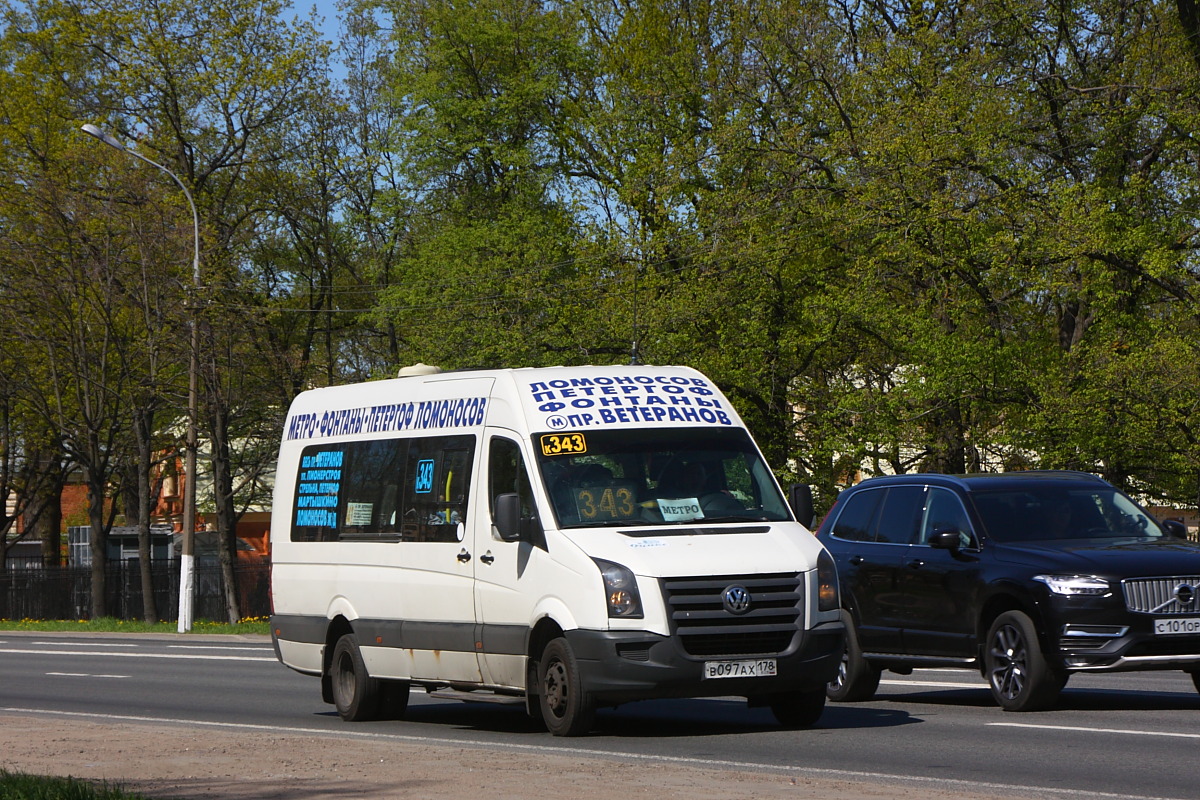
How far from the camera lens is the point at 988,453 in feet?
115

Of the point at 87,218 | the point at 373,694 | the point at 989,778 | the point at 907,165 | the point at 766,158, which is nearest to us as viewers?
the point at 989,778

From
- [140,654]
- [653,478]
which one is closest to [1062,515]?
[653,478]

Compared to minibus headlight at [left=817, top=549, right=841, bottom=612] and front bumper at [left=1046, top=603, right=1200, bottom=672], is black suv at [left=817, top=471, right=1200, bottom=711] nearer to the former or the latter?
front bumper at [left=1046, top=603, right=1200, bottom=672]

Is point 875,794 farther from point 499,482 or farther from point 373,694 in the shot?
point 373,694

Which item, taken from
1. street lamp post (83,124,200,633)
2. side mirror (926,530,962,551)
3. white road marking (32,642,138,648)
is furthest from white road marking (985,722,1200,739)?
street lamp post (83,124,200,633)

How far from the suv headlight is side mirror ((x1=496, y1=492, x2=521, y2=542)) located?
3814 millimetres

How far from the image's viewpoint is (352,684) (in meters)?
14.1

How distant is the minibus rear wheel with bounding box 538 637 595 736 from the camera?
446 inches

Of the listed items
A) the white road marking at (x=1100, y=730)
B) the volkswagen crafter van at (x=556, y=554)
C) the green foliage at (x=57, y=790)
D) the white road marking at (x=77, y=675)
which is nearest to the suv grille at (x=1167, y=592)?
the white road marking at (x=1100, y=730)

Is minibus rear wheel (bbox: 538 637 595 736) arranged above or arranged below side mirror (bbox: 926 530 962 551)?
below

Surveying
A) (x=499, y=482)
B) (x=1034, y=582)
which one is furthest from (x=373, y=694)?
(x=1034, y=582)

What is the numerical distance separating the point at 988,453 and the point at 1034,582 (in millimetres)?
23096

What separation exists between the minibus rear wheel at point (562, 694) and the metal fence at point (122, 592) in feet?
111

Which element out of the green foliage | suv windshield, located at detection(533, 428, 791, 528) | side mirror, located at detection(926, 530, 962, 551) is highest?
suv windshield, located at detection(533, 428, 791, 528)
